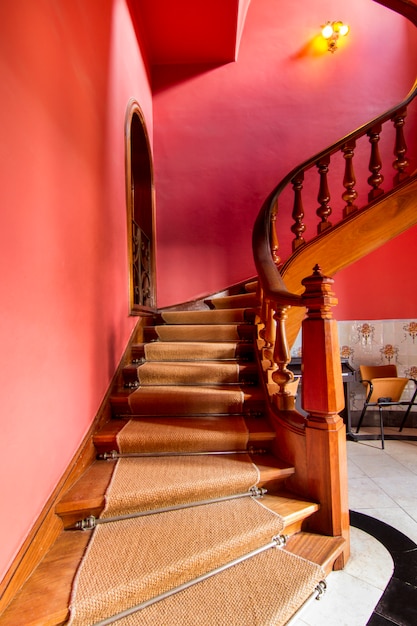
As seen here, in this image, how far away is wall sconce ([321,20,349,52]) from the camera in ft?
11.9

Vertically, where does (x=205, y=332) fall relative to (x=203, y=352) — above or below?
above

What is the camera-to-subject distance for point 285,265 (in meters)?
2.55

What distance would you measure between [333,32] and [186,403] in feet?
13.2

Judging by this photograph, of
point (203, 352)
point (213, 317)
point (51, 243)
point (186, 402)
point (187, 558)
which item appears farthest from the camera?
point (213, 317)

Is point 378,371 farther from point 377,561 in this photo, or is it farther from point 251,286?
point 377,561

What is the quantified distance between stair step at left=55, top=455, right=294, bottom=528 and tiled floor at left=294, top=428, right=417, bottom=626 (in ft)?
1.33

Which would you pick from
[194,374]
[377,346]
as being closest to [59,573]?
[194,374]

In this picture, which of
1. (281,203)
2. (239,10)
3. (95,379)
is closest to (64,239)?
(95,379)

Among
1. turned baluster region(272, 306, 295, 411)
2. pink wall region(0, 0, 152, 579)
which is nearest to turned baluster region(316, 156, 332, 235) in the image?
turned baluster region(272, 306, 295, 411)

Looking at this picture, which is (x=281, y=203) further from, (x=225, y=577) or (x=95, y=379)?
(x=225, y=577)

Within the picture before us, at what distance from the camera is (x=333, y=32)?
3631 millimetres

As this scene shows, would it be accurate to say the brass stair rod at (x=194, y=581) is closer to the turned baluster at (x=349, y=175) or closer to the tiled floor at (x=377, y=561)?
the tiled floor at (x=377, y=561)

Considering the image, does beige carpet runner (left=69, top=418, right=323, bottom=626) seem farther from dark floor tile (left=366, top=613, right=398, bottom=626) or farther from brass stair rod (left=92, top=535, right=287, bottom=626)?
dark floor tile (left=366, top=613, right=398, bottom=626)

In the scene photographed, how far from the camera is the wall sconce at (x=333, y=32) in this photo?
3617 millimetres
